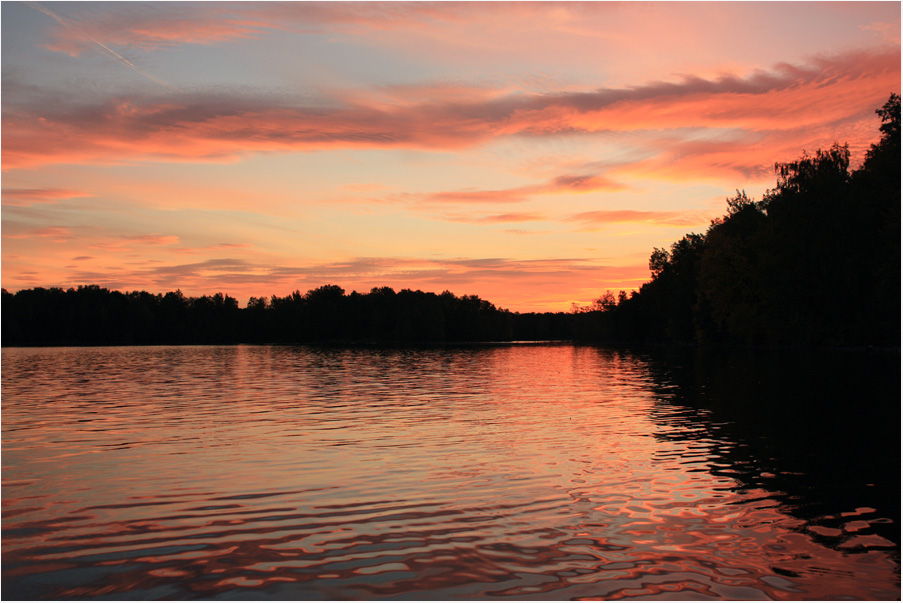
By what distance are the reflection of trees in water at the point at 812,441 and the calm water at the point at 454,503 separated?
9cm

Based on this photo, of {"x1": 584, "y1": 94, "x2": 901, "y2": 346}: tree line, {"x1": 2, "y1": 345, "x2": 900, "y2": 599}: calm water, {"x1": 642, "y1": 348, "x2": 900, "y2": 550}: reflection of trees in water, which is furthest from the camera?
{"x1": 584, "y1": 94, "x2": 901, "y2": 346}: tree line

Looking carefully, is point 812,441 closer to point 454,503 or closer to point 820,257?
point 454,503

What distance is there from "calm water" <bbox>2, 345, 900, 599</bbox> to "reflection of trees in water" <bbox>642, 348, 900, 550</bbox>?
9cm

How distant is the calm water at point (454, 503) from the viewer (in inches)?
351

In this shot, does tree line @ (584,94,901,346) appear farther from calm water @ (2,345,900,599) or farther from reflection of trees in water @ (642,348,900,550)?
calm water @ (2,345,900,599)

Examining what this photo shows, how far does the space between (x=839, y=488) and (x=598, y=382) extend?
30.7 metres

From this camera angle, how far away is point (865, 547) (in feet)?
33.4

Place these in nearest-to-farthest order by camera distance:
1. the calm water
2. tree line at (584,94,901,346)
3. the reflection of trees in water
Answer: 1. the calm water
2. the reflection of trees in water
3. tree line at (584,94,901,346)

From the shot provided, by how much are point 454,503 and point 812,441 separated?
12345mm

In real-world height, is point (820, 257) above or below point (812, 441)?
above

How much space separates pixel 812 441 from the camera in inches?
776

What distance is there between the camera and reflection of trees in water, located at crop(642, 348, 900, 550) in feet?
39.8

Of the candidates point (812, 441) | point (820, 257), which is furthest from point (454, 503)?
point (820, 257)

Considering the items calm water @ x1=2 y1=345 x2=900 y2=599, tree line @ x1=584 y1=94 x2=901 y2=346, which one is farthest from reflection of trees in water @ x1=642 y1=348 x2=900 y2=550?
tree line @ x1=584 y1=94 x2=901 y2=346
